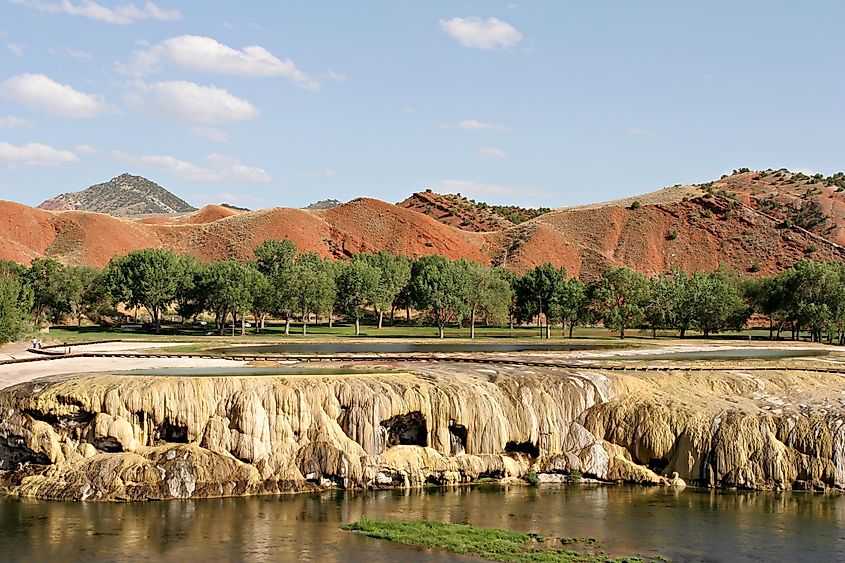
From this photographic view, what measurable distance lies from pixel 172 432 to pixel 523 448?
13.9m

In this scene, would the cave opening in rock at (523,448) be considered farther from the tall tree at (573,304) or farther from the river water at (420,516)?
the tall tree at (573,304)

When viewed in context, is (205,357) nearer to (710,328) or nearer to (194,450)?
(194,450)

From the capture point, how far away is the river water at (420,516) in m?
26.5

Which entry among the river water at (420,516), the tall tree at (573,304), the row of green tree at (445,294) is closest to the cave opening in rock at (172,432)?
the river water at (420,516)

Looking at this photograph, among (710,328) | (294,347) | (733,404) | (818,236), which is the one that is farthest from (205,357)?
(818,236)

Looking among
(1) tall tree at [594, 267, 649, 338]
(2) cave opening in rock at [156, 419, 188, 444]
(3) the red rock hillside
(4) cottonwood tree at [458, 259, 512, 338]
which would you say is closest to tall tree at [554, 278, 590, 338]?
(1) tall tree at [594, 267, 649, 338]

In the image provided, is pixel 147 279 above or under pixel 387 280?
under

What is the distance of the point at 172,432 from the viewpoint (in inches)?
1368

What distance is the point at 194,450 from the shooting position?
33.8m

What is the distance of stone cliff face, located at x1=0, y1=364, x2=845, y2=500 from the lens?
110 feet

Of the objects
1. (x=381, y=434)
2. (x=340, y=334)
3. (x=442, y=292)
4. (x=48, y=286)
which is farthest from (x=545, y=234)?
(x=381, y=434)

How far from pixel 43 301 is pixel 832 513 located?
294 feet

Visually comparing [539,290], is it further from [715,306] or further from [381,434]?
[381,434]

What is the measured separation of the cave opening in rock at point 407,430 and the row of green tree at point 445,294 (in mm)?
58285
